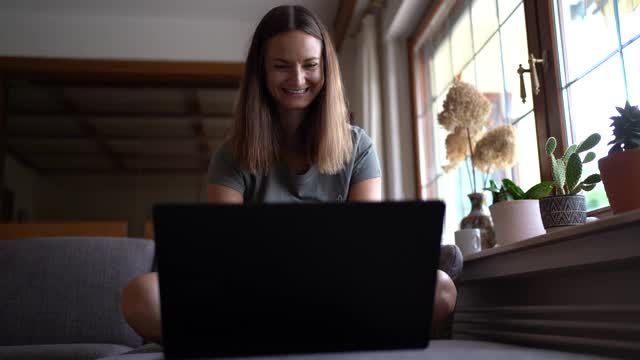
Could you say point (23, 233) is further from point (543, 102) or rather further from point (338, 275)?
point (338, 275)

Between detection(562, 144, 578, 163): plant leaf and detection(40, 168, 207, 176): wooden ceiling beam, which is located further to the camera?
detection(40, 168, 207, 176): wooden ceiling beam

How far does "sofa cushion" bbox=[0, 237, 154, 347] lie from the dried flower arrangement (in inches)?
43.5

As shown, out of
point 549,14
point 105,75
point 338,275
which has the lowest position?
point 338,275

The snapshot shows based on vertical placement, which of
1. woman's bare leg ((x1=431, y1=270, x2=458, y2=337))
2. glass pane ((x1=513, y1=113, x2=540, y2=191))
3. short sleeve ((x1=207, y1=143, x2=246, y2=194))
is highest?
glass pane ((x1=513, y1=113, x2=540, y2=191))

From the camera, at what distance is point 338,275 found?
688 mm

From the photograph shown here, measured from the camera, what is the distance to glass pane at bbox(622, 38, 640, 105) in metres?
1.41

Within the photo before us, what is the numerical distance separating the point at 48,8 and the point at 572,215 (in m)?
3.45

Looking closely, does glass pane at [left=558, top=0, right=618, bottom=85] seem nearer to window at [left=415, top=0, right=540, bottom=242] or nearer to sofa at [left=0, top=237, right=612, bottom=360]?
window at [left=415, top=0, right=540, bottom=242]

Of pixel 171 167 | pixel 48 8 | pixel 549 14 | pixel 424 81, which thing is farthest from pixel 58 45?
pixel 171 167

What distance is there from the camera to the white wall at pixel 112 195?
8.52 metres

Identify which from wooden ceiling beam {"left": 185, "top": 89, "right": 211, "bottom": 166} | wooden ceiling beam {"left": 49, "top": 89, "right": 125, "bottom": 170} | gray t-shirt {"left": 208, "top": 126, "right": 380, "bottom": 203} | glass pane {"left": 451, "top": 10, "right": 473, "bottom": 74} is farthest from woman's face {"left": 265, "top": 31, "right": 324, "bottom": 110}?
wooden ceiling beam {"left": 49, "top": 89, "right": 125, "bottom": 170}

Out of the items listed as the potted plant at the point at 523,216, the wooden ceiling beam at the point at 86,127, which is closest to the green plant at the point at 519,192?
the potted plant at the point at 523,216

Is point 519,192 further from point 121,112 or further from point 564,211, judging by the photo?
point 121,112

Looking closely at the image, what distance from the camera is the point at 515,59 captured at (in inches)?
82.0
